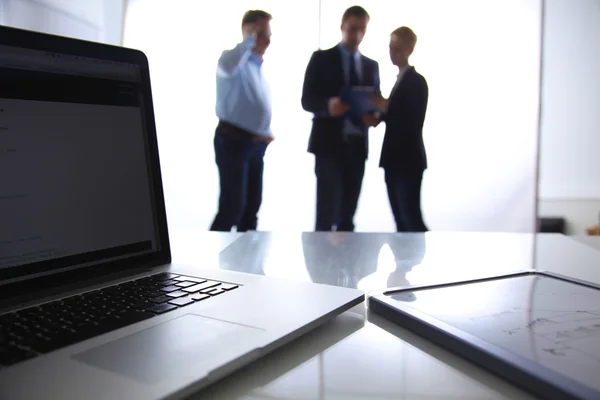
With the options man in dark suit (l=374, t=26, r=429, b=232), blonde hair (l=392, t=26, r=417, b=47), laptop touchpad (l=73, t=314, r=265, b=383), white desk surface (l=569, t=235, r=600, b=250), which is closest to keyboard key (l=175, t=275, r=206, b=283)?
laptop touchpad (l=73, t=314, r=265, b=383)

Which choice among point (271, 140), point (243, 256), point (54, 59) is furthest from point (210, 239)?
point (271, 140)

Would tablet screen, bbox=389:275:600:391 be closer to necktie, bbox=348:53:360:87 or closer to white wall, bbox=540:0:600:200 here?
necktie, bbox=348:53:360:87

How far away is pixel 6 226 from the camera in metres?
0.46

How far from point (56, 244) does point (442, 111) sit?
2.61 metres

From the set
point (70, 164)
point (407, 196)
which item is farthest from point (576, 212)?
point (70, 164)

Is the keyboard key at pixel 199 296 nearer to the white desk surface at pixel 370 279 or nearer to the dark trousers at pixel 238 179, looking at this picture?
the white desk surface at pixel 370 279

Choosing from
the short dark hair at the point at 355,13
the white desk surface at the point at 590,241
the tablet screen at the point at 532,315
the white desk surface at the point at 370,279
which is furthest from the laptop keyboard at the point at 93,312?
the short dark hair at the point at 355,13

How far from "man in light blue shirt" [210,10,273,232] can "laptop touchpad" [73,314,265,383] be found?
2.33 meters

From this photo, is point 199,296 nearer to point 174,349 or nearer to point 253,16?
point 174,349

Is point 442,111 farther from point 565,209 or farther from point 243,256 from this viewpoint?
point 243,256

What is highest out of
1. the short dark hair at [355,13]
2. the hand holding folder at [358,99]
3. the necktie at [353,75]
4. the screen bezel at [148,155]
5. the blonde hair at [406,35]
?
the short dark hair at [355,13]

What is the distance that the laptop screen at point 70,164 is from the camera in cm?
47

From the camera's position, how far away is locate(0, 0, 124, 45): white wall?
239 cm

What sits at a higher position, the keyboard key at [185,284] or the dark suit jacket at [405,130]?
the dark suit jacket at [405,130]
